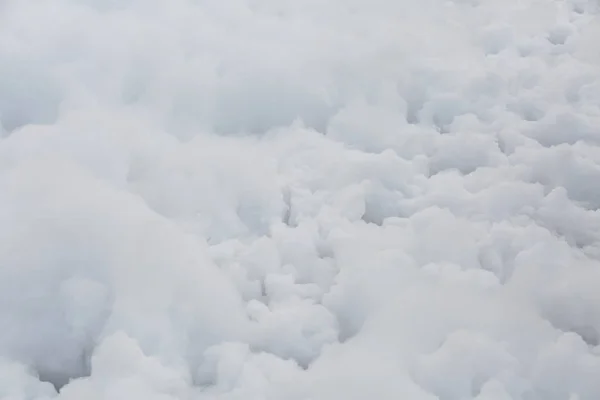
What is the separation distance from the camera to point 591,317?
57.9 inches

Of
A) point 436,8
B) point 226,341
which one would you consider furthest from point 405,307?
point 436,8

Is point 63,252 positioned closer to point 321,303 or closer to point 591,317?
point 321,303

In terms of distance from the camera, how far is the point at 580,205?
1.81 metres

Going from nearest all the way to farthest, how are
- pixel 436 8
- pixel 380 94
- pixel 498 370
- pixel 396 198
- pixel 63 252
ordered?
pixel 498 370
pixel 63 252
pixel 396 198
pixel 380 94
pixel 436 8

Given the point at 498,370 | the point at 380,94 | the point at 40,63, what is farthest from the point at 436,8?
the point at 498,370

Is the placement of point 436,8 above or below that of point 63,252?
above

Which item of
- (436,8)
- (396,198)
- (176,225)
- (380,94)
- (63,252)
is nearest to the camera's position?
(63,252)

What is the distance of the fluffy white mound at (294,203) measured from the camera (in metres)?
1.33

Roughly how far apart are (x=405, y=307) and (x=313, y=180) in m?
0.52

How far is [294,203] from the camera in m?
1.74

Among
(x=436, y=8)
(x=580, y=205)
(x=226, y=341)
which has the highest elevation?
(x=436, y=8)

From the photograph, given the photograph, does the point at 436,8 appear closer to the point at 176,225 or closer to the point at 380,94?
the point at 380,94

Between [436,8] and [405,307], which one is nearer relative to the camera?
[405,307]

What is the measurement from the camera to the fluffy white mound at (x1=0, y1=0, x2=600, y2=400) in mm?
1325
